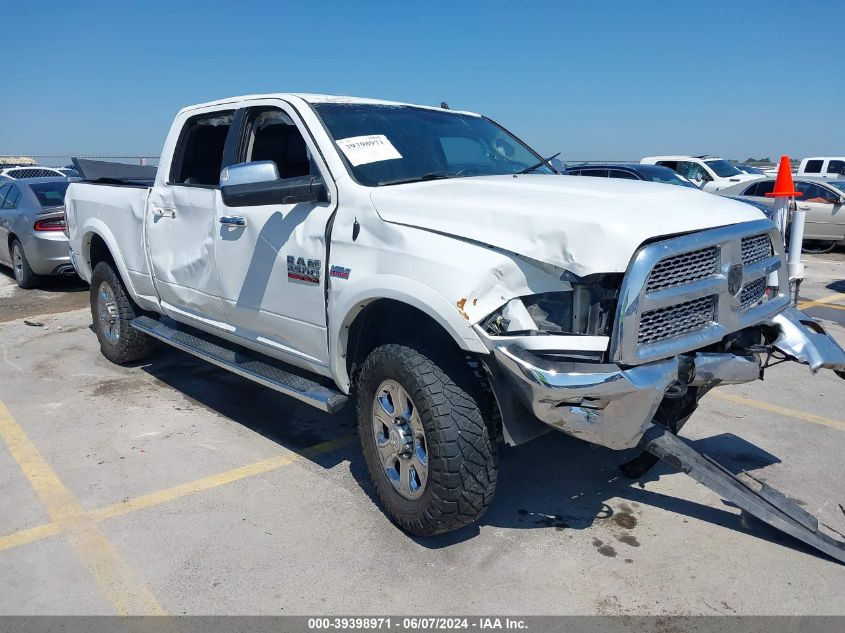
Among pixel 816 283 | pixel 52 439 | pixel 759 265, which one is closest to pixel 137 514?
pixel 52 439

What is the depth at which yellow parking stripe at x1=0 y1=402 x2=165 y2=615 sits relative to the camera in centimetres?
303

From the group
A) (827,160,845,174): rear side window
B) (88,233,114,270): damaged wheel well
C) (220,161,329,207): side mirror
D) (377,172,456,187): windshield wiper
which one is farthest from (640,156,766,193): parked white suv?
(220,161,329,207): side mirror

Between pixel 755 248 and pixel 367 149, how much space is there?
205cm

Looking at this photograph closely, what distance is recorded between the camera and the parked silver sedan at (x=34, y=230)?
9.89 m

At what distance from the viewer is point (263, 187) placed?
3.63 metres

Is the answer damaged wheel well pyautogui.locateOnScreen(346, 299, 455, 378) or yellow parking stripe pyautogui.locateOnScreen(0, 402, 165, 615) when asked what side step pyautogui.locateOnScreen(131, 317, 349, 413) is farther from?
yellow parking stripe pyautogui.locateOnScreen(0, 402, 165, 615)

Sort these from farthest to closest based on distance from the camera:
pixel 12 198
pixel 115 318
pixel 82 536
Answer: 1. pixel 12 198
2. pixel 115 318
3. pixel 82 536

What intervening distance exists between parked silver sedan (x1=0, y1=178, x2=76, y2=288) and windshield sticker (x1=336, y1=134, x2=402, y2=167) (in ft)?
24.3

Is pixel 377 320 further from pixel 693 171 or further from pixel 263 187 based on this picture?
pixel 693 171

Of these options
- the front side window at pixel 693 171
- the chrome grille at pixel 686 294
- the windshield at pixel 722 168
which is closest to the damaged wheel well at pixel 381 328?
the chrome grille at pixel 686 294

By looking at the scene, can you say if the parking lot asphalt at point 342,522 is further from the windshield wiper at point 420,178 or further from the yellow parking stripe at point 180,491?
the windshield wiper at point 420,178

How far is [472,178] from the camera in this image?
3938 millimetres

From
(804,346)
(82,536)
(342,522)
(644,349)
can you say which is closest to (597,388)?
(644,349)

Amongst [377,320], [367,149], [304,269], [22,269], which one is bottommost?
[22,269]
